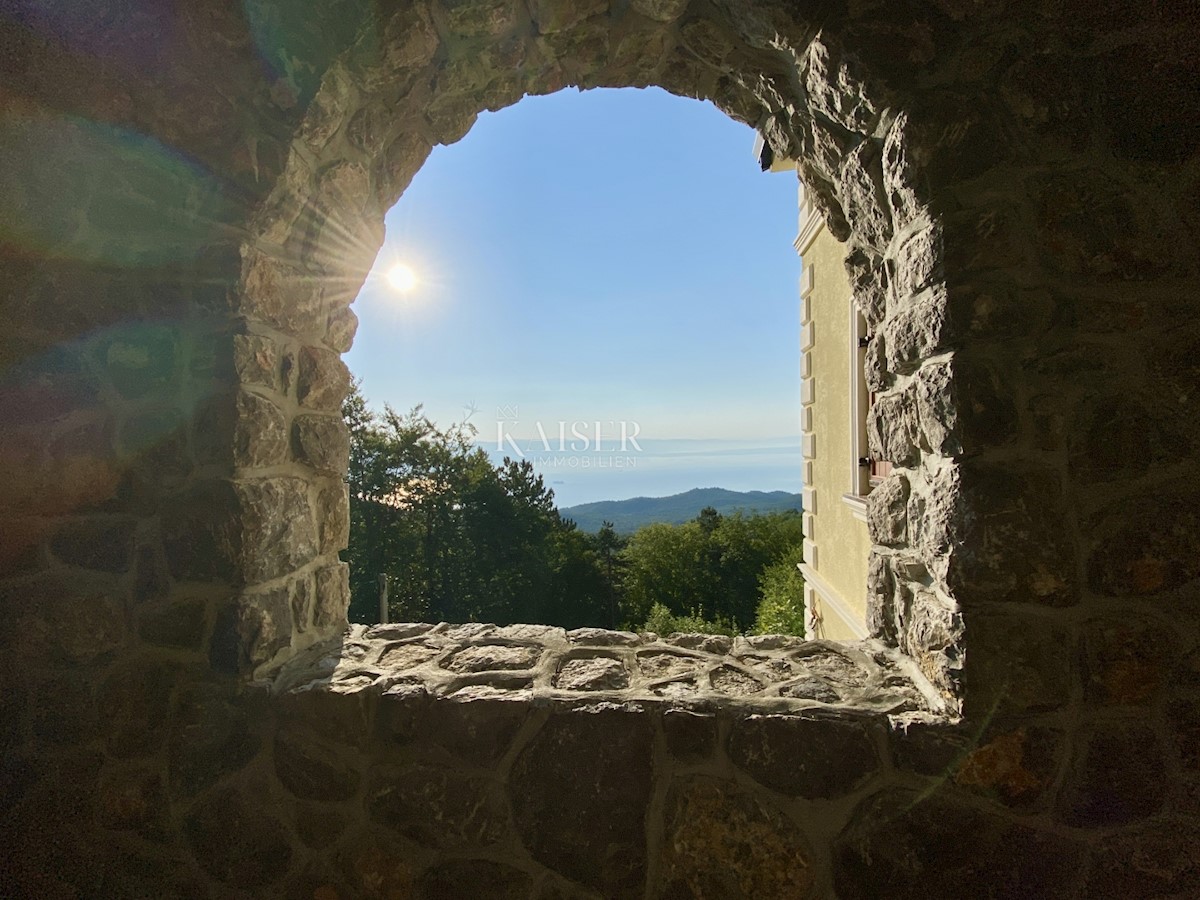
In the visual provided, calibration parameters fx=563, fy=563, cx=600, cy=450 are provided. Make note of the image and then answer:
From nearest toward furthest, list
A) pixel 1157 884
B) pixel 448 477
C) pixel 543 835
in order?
pixel 1157 884 < pixel 543 835 < pixel 448 477

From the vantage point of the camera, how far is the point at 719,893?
4.13 ft

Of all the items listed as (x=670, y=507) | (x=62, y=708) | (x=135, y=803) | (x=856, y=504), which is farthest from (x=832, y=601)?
(x=670, y=507)

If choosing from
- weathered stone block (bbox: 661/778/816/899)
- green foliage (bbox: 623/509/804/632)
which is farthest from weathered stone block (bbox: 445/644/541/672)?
green foliage (bbox: 623/509/804/632)

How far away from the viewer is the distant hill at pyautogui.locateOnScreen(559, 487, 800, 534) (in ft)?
94.8

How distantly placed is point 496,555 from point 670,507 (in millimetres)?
17098

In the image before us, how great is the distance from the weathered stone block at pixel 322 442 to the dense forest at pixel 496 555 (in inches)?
714

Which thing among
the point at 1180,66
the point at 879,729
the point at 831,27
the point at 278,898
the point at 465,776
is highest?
the point at 831,27

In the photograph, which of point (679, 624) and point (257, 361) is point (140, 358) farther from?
point (679, 624)

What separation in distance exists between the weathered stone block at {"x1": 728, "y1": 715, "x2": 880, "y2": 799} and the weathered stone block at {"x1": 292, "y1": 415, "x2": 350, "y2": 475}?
54.6 inches

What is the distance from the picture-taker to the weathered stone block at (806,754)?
4.05 feet

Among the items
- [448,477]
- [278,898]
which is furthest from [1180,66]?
[448,477]

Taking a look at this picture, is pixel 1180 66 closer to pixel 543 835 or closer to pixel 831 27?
pixel 831 27

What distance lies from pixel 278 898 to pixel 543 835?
698 millimetres

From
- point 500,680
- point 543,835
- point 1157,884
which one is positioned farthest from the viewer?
point 500,680
